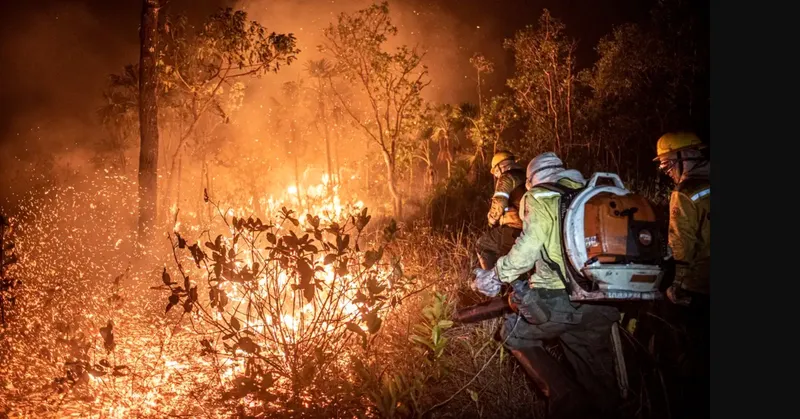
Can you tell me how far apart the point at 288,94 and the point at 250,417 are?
38.3 metres

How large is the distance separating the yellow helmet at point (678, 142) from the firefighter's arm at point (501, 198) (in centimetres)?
205

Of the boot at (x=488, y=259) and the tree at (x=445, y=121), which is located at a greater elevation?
the tree at (x=445, y=121)

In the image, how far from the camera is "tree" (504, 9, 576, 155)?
16.9 metres

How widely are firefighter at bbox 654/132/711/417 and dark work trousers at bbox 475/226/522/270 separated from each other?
83.5 inches

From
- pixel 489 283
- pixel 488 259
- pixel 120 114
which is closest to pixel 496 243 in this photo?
pixel 488 259

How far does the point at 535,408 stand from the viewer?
13.0ft

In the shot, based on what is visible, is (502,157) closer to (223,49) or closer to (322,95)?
(223,49)

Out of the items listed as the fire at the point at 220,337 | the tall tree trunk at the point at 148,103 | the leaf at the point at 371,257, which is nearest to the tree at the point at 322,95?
the tall tree trunk at the point at 148,103

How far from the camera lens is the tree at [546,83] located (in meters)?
16.9

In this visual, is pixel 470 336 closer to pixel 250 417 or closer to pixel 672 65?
pixel 250 417

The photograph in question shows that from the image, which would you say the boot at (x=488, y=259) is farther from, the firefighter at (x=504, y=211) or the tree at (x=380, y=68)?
the tree at (x=380, y=68)

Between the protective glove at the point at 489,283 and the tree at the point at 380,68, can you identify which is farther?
the tree at the point at 380,68

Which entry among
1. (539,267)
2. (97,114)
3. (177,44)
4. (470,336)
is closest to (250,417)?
(470,336)

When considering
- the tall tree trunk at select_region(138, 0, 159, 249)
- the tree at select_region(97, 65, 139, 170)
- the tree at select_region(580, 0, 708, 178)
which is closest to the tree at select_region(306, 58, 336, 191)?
the tree at select_region(97, 65, 139, 170)
